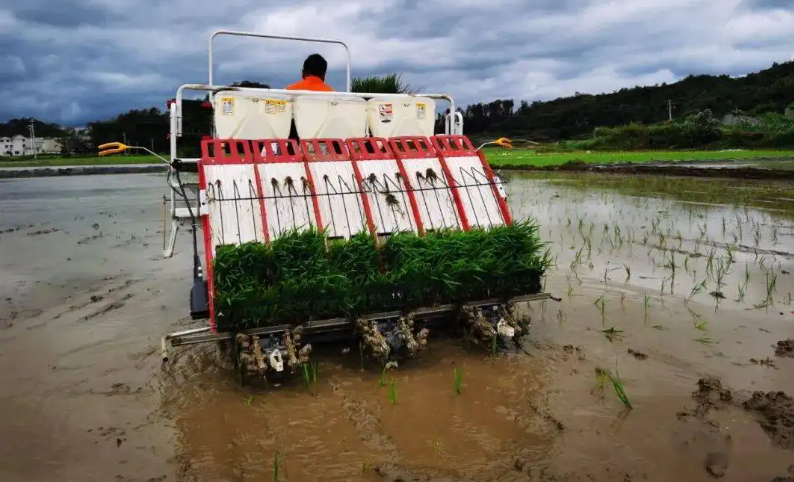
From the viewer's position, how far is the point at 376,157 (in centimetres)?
573

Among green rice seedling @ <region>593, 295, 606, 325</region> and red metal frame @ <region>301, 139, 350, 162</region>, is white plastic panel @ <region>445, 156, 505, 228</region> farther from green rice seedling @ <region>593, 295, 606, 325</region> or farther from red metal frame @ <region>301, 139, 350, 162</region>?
green rice seedling @ <region>593, 295, 606, 325</region>

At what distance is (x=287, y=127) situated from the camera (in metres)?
5.93

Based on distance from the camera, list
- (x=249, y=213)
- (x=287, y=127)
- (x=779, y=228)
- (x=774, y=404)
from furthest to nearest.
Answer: (x=779, y=228) < (x=287, y=127) < (x=249, y=213) < (x=774, y=404)

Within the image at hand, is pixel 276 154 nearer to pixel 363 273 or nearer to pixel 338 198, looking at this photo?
pixel 338 198

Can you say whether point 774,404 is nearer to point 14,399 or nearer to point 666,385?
point 666,385

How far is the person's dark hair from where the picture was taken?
679 cm

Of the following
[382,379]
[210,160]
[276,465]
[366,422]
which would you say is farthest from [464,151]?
[276,465]

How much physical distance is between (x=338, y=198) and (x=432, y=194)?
3.10 feet

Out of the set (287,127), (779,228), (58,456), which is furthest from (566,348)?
(779,228)

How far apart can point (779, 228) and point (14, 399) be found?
12.0 meters

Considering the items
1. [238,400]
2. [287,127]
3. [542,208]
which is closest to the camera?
[238,400]

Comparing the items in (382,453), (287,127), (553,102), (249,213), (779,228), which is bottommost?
(382,453)

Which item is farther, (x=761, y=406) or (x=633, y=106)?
(x=633, y=106)

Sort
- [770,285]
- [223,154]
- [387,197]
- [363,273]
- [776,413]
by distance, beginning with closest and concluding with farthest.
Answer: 1. [776,413]
2. [363,273]
3. [223,154]
4. [387,197]
5. [770,285]
